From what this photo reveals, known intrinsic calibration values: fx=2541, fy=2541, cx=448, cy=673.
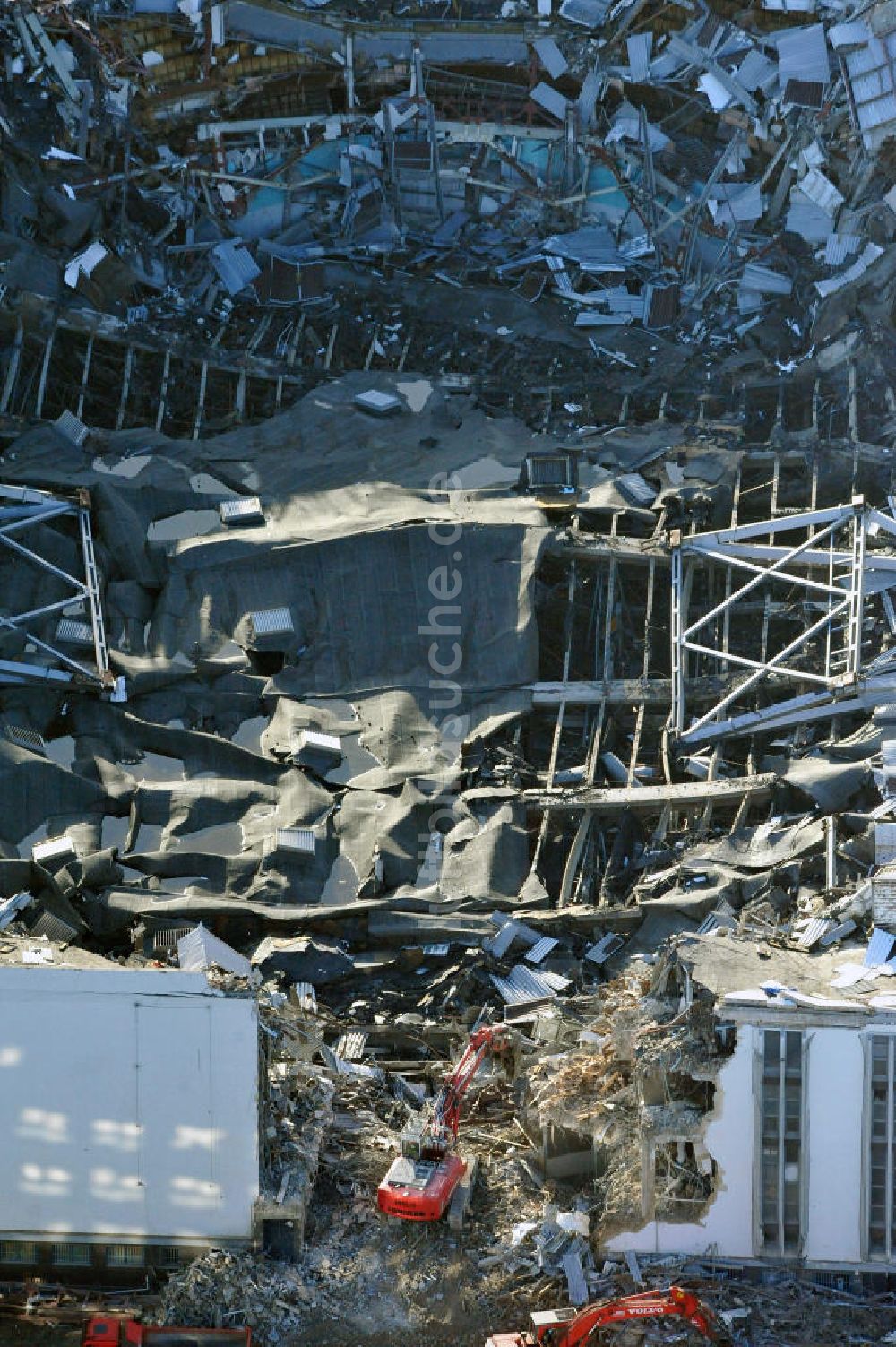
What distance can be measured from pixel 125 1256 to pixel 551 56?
2548 cm

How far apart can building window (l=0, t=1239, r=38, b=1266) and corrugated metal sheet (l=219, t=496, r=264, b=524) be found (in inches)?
525

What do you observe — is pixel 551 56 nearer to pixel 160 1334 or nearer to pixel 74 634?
pixel 74 634

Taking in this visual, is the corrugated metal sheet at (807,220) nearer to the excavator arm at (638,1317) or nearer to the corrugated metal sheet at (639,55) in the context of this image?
the corrugated metal sheet at (639,55)

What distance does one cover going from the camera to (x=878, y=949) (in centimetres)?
2825

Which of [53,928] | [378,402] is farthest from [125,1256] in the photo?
[378,402]

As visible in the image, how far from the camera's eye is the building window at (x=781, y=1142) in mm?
25969

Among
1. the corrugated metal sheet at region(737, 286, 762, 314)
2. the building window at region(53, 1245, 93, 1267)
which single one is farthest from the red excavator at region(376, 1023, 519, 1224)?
the corrugated metal sheet at region(737, 286, 762, 314)

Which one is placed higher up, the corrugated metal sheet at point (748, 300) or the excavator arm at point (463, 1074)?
the corrugated metal sheet at point (748, 300)

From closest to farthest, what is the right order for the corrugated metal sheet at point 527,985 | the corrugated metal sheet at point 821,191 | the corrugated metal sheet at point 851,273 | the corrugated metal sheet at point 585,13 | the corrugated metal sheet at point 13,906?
the corrugated metal sheet at point 13,906 → the corrugated metal sheet at point 527,985 → the corrugated metal sheet at point 851,273 → the corrugated metal sheet at point 821,191 → the corrugated metal sheet at point 585,13

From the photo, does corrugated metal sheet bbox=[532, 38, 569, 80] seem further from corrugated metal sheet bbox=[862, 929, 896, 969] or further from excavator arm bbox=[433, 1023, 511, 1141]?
corrugated metal sheet bbox=[862, 929, 896, 969]

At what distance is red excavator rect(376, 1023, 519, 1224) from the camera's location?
1055 inches

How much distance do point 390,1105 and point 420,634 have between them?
28.3ft

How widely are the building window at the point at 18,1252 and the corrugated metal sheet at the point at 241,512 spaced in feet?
43.7

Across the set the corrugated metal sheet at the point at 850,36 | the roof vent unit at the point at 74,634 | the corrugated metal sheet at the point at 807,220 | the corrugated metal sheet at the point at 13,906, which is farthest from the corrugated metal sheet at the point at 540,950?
the corrugated metal sheet at the point at 850,36
